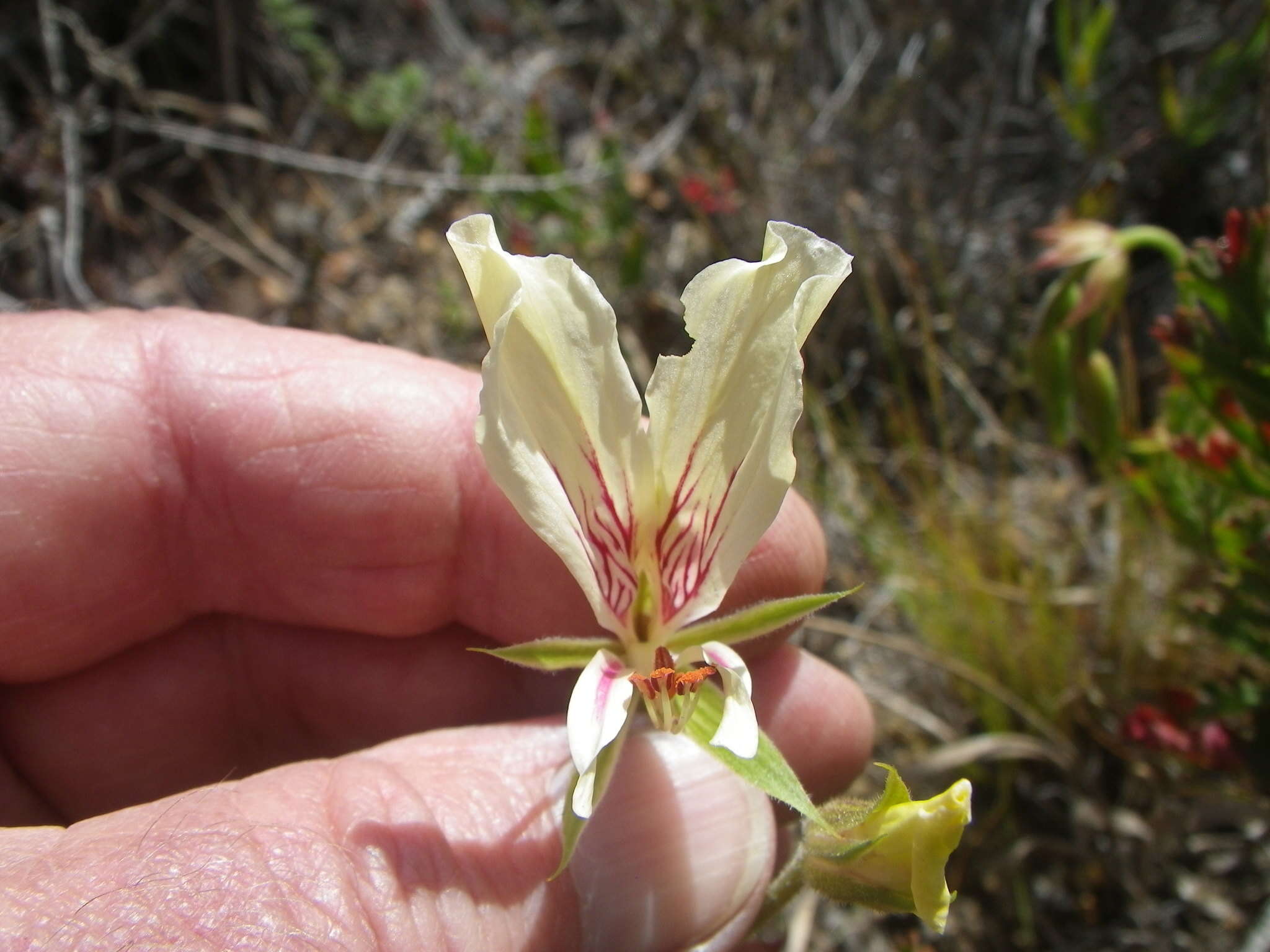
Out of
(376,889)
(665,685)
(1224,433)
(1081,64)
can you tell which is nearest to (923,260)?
(1081,64)

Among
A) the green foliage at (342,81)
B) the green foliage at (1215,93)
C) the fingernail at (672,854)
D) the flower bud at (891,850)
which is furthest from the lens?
the green foliage at (342,81)

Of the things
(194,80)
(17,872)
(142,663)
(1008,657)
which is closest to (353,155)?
(194,80)

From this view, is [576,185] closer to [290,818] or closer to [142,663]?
[142,663]

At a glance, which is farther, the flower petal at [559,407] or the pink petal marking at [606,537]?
the pink petal marking at [606,537]

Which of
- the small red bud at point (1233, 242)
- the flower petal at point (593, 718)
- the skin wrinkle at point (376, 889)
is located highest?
the small red bud at point (1233, 242)

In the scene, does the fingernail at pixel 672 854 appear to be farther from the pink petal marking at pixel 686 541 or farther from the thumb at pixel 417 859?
the pink petal marking at pixel 686 541

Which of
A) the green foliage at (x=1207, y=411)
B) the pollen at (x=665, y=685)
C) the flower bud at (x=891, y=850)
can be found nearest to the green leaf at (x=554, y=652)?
the pollen at (x=665, y=685)

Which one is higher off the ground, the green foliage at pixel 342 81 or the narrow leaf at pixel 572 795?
the green foliage at pixel 342 81
